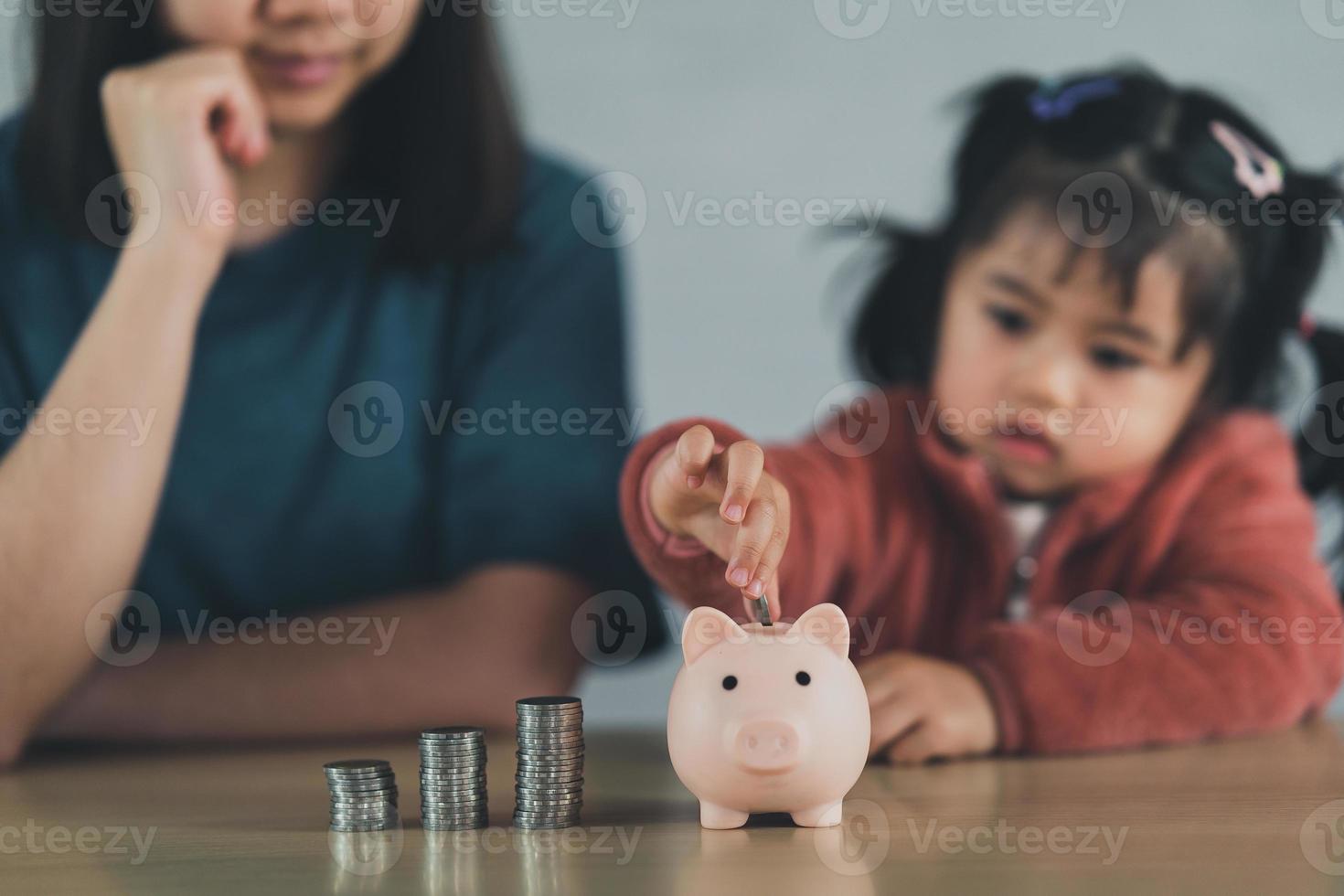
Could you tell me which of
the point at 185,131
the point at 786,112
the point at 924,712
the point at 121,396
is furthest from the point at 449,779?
the point at 786,112

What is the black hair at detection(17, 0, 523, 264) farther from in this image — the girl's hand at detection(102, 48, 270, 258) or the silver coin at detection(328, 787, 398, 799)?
the silver coin at detection(328, 787, 398, 799)

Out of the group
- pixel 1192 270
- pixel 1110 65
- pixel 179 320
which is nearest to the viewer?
pixel 179 320

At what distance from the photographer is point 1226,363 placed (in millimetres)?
1272

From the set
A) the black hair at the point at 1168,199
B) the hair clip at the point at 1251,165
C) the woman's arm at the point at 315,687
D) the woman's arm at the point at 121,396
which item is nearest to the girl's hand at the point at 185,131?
the woman's arm at the point at 121,396

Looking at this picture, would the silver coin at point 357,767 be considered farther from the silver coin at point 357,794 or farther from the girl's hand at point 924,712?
the girl's hand at point 924,712

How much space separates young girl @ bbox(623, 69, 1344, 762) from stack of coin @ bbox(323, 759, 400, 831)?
0.46 m

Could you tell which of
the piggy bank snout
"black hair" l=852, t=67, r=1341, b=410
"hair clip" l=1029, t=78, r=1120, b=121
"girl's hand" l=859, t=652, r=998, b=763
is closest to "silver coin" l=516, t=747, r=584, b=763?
the piggy bank snout

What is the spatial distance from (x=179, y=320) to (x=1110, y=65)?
0.99 metres

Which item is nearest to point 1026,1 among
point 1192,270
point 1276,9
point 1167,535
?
point 1276,9

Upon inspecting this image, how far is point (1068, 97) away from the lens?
1.28 meters

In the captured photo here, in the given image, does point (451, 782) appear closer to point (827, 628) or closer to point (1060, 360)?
point (827, 628)

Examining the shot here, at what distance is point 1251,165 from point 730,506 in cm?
78

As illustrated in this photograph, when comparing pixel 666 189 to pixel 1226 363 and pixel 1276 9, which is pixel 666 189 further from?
pixel 1276 9

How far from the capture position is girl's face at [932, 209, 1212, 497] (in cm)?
118
